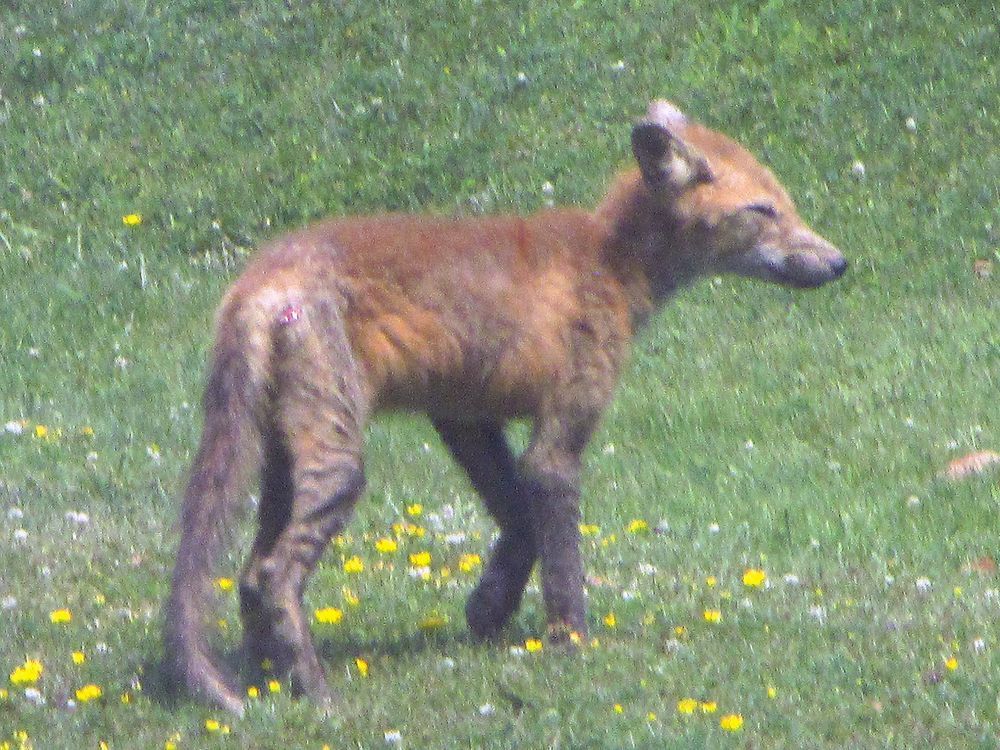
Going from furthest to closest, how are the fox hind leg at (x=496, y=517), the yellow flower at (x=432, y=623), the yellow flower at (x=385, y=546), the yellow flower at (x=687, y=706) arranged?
1. the yellow flower at (x=385, y=546)
2. the yellow flower at (x=432, y=623)
3. the fox hind leg at (x=496, y=517)
4. the yellow flower at (x=687, y=706)

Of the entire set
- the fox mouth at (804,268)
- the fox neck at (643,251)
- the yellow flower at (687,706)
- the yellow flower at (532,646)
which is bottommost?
the yellow flower at (532,646)

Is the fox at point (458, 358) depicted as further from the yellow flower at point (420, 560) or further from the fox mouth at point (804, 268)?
the yellow flower at point (420, 560)

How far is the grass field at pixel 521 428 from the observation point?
5750 millimetres

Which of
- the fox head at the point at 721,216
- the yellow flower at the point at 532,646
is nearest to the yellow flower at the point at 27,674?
the yellow flower at the point at 532,646

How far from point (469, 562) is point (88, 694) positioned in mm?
2197

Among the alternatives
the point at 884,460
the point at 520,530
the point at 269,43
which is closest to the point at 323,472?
the point at 520,530

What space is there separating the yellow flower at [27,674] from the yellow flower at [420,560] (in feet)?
6.39

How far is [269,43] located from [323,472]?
378 inches

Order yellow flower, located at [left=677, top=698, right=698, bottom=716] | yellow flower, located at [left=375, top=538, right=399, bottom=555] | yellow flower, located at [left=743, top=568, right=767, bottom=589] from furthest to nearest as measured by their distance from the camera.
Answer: yellow flower, located at [left=375, top=538, right=399, bottom=555], yellow flower, located at [left=743, top=568, right=767, bottom=589], yellow flower, located at [left=677, top=698, right=698, bottom=716]

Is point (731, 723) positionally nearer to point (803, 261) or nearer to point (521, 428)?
point (803, 261)

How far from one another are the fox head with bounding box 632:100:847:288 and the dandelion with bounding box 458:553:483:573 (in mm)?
1623

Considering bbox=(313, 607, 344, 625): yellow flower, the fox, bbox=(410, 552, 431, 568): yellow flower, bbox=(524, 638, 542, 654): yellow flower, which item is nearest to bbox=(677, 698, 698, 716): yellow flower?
the fox

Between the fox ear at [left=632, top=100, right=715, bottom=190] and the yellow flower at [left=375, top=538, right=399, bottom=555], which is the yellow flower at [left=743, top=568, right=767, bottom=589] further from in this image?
the fox ear at [left=632, top=100, right=715, bottom=190]

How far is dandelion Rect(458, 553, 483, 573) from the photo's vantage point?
7.41 m
